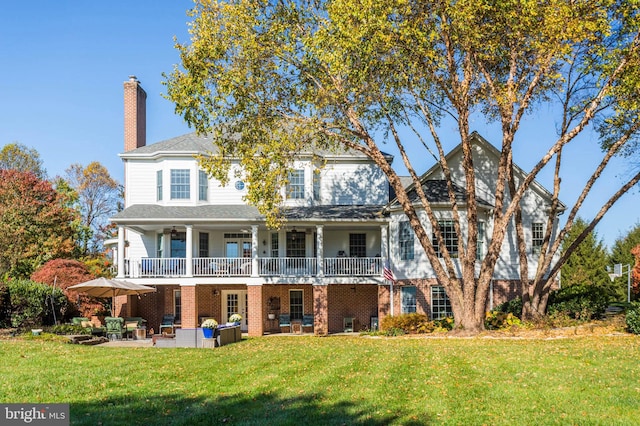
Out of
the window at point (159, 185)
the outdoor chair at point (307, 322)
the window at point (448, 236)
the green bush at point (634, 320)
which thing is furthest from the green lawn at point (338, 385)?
the window at point (159, 185)

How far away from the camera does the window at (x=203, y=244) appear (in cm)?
2998

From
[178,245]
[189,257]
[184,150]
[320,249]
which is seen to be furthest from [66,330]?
[320,249]

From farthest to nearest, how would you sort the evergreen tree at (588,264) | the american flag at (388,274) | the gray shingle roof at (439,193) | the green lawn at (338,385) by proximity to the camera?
1. the evergreen tree at (588,264)
2. the gray shingle roof at (439,193)
3. the american flag at (388,274)
4. the green lawn at (338,385)

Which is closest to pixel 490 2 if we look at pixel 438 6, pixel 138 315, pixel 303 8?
pixel 438 6

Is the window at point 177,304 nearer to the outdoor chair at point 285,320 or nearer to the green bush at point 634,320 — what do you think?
the outdoor chair at point 285,320

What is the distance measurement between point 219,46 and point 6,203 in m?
19.0

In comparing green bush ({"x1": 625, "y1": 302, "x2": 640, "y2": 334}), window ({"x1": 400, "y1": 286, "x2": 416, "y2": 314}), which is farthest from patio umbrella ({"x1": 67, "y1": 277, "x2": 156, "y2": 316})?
green bush ({"x1": 625, "y1": 302, "x2": 640, "y2": 334})

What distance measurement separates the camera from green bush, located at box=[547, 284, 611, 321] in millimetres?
24777

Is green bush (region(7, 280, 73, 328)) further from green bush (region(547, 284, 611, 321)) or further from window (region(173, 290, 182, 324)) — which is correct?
green bush (region(547, 284, 611, 321))

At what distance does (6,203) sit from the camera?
33656 mm

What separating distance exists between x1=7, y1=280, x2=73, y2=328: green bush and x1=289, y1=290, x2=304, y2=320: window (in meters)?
10.6

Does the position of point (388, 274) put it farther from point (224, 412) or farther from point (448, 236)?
point (224, 412)

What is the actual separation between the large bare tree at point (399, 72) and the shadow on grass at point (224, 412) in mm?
11027

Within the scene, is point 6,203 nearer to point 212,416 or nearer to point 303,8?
point 303,8
